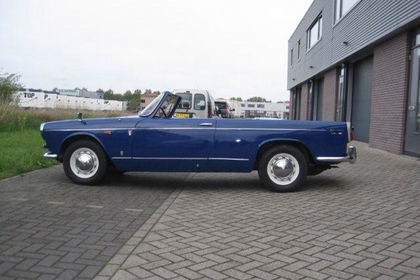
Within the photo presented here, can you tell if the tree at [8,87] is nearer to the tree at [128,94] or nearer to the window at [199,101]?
the window at [199,101]

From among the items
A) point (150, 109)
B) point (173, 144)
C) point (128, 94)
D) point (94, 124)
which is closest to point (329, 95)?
point (150, 109)

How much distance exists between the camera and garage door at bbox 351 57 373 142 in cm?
1642

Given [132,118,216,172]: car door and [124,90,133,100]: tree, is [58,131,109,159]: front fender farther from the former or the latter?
[124,90,133,100]: tree

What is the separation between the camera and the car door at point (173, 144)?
6.76 m

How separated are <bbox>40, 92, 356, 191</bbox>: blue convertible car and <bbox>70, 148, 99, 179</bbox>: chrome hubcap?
0.22 ft

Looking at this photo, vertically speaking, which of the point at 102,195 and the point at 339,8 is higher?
the point at 339,8

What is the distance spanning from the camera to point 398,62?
41.1ft

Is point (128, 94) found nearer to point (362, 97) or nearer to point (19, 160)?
point (362, 97)

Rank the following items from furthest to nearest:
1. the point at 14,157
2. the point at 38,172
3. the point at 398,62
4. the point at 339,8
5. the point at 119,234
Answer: the point at 339,8 < the point at 398,62 < the point at 14,157 < the point at 38,172 < the point at 119,234

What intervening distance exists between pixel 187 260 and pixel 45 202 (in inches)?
112

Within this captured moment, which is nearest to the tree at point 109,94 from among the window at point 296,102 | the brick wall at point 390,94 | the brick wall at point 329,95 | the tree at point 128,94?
the tree at point 128,94

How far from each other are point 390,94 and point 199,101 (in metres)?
6.86

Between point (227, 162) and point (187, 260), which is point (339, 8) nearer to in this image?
point (227, 162)

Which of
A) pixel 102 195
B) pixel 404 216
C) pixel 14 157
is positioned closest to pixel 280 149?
pixel 404 216
